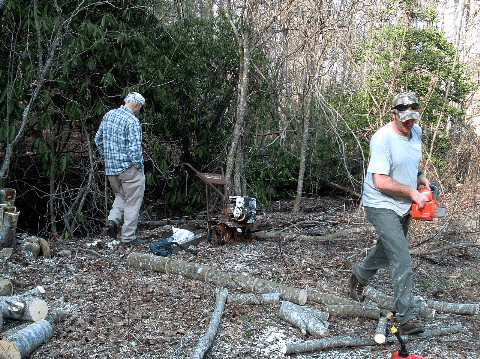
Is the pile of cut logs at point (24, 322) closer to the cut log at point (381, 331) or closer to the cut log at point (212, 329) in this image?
the cut log at point (212, 329)

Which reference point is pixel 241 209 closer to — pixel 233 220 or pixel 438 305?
pixel 233 220

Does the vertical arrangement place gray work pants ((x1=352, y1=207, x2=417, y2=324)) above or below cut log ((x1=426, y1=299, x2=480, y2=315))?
above

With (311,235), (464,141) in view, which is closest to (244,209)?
(311,235)

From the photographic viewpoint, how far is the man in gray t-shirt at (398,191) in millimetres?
4406

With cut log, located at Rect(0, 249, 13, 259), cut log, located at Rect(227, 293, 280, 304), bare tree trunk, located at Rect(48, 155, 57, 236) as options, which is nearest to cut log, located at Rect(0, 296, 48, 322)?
cut log, located at Rect(227, 293, 280, 304)

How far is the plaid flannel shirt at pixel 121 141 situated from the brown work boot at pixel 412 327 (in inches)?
161

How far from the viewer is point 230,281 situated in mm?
5570

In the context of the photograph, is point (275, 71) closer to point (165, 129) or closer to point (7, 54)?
point (165, 129)

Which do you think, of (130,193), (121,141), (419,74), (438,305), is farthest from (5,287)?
(419,74)

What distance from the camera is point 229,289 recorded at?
554 centimetres

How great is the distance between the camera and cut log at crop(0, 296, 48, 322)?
173 inches

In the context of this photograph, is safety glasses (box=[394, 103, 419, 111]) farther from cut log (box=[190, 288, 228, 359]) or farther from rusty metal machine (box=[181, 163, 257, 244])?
rusty metal machine (box=[181, 163, 257, 244])

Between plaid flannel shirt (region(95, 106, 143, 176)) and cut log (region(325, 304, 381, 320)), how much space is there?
344 centimetres

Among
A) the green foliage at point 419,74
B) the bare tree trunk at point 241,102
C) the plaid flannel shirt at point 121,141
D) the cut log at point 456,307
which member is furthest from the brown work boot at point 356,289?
the green foliage at point 419,74
